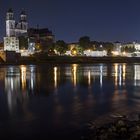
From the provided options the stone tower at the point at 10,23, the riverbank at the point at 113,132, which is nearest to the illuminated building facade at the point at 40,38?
the stone tower at the point at 10,23

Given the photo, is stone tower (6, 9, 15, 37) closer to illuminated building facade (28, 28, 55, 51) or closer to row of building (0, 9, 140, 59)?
row of building (0, 9, 140, 59)

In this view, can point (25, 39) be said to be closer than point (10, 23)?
Yes

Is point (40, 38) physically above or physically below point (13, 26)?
below

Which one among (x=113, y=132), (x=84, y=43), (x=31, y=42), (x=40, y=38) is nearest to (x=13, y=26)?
(x=40, y=38)

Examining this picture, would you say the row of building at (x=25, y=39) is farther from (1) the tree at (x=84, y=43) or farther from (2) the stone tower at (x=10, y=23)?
(1) the tree at (x=84, y=43)

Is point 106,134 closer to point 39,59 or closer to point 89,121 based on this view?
point 89,121

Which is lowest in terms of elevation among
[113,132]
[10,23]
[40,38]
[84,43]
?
[113,132]

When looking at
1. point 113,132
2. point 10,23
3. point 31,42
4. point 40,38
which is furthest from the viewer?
point 10,23

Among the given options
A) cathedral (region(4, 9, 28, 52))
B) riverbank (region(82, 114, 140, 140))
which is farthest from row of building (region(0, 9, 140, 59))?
riverbank (region(82, 114, 140, 140))

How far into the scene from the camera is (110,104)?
24.2 metres

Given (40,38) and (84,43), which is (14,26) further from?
(84,43)

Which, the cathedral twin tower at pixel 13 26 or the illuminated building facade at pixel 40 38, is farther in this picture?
Answer: the cathedral twin tower at pixel 13 26

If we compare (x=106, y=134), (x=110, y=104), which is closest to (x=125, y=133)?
(x=106, y=134)

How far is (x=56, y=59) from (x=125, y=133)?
111150 millimetres
